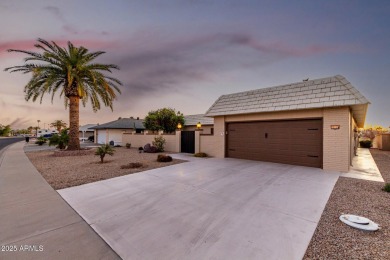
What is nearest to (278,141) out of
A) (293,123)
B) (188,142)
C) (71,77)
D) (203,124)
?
(293,123)

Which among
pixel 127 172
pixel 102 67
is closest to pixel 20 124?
pixel 102 67

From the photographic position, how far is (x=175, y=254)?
238 centimetres

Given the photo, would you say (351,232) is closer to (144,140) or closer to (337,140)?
(337,140)

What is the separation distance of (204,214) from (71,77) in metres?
14.2

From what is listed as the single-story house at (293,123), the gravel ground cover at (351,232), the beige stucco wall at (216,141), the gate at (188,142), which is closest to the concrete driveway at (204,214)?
the gravel ground cover at (351,232)

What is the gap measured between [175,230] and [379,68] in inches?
777

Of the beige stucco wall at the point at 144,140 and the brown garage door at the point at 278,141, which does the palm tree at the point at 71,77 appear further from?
the brown garage door at the point at 278,141

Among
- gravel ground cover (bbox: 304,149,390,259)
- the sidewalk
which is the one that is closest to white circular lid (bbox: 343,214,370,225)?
gravel ground cover (bbox: 304,149,390,259)

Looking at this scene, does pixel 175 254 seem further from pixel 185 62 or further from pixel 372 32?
pixel 372 32

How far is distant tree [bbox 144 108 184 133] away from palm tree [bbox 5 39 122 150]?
7.73 m

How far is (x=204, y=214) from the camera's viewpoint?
363 centimetres

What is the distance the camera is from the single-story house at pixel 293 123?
25.7 ft

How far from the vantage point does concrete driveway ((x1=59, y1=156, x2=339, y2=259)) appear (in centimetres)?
253

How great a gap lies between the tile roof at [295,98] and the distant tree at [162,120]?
36.8 feet
